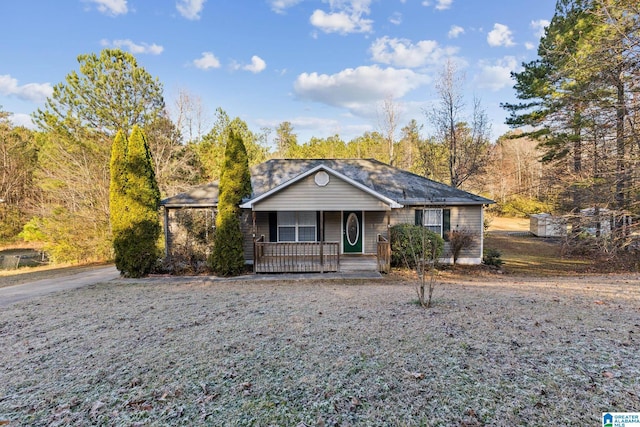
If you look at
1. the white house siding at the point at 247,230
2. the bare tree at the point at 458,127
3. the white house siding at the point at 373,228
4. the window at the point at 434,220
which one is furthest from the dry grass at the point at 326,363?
the bare tree at the point at 458,127

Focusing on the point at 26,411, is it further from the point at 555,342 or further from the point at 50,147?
the point at 50,147

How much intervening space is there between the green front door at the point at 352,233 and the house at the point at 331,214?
0.04 meters

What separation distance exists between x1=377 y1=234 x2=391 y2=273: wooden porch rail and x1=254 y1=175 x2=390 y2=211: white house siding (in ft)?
4.48

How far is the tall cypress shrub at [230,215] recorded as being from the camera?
10.6 meters

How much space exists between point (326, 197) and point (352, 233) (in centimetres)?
298

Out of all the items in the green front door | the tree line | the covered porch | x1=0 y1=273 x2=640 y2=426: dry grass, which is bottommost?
x1=0 y1=273 x2=640 y2=426: dry grass

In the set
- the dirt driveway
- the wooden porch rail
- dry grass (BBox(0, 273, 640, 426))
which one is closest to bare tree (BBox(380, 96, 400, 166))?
the wooden porch rail

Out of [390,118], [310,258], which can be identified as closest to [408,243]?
[310,258]

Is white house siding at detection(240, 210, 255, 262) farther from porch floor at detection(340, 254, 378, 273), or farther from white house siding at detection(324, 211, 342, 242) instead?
porch floor at detection(340, 254, 378, 273)

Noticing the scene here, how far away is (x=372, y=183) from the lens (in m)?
14.5

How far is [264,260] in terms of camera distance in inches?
456

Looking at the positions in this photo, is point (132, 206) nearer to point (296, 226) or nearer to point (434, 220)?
point (296, 226)

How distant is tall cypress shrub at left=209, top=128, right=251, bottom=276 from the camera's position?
10.6 meters

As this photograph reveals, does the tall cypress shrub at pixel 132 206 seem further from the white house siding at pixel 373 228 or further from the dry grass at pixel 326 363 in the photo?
the white house siding at pixel 373 228
